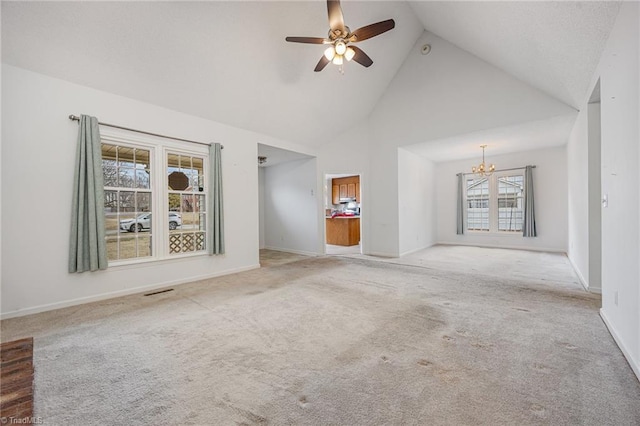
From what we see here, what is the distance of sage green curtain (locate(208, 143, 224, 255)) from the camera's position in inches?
180

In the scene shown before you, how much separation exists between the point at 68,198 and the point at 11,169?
0.54 meters

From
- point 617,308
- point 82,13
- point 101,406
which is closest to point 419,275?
point 617,308

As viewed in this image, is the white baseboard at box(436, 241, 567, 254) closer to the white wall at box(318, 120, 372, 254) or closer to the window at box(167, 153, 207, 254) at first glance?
the white wall at box(318, 120, 372, 254)

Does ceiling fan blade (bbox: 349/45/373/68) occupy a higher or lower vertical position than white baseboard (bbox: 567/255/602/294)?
higher

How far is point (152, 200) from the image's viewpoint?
159 inches

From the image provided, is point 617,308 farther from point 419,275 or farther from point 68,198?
point 68,198

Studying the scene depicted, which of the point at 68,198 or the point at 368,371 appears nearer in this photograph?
the point at 368,371

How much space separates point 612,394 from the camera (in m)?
1.63

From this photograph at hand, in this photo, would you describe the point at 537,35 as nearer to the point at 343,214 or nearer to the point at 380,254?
the point at 380,254

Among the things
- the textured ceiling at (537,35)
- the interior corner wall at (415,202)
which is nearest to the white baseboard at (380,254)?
the interior corner wall at (415,202)

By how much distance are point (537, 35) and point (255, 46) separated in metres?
3.50

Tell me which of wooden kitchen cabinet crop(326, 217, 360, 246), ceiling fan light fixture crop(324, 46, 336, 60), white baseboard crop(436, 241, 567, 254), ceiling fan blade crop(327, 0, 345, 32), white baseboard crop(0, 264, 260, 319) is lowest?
white baseboard crop(0, 264, 260, 319)

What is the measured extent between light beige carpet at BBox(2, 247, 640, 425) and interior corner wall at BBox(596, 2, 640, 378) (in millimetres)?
256

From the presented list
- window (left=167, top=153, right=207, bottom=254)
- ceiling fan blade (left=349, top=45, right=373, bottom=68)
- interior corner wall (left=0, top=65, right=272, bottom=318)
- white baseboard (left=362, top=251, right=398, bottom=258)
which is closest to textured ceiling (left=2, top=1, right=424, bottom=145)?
interior corner wall (left=0, top=65, right=272, bottom=318)
